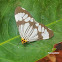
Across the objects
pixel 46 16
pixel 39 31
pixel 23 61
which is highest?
pixel 46 16

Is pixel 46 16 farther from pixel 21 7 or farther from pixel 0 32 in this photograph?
pixel 0 32

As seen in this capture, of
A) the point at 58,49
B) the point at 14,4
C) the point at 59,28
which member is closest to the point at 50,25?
the point at 59,28

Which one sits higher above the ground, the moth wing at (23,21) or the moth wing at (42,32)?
the moth wing at (23,21)

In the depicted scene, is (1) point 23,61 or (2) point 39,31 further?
(2) point 39,31

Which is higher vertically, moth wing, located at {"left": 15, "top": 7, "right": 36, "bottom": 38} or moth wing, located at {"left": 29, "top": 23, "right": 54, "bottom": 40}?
moth wing, located at {"left": 15, "top": 7, "right": 36, "bottom": 38}
